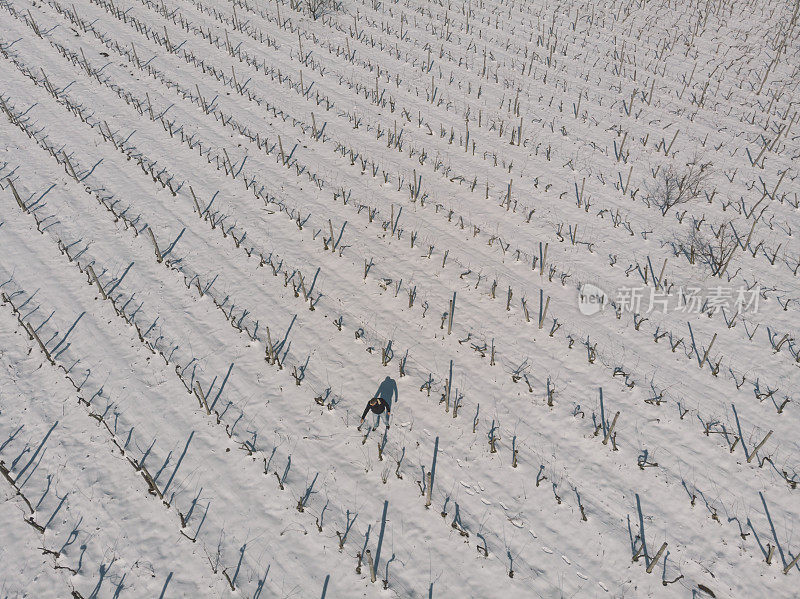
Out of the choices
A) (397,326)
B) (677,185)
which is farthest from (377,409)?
(677,185)

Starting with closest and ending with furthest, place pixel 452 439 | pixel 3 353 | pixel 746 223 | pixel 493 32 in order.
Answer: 1. pixel 452 439
2. pixel 3 353
3. pixel 746 223
4. pixel 493 32

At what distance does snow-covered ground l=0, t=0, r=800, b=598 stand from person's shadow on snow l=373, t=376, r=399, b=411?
1.5 inches

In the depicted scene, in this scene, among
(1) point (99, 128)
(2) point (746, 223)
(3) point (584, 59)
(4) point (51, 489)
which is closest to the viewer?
(4) point (51, 489)

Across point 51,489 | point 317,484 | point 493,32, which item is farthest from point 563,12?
point 51,489

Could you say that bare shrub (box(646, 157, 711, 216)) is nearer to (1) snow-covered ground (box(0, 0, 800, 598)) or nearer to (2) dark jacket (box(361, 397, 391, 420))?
(1) snow-covered ground (box(0, 0, 800, 598))

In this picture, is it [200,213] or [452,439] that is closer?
[452,439]

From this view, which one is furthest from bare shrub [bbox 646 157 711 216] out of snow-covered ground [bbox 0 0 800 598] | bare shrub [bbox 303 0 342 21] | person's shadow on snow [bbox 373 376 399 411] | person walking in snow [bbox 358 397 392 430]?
bare shrub [bbox 303 0 342 21]

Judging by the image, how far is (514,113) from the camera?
13.8m

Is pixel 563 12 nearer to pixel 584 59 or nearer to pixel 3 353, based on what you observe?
pixel 584 59

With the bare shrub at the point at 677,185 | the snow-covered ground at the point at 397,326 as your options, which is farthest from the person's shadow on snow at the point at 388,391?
the bare shrub at the point at 677,185

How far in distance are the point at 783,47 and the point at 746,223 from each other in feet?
32.6

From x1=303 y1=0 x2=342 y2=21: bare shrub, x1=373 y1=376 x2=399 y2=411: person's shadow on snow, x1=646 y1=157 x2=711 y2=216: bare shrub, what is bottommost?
x1=373 y1=376 x2=399 y2=411: person's shadow on snow

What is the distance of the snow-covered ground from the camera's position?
635 centimetres

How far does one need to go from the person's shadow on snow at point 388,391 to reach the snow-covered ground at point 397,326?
0.13ft
